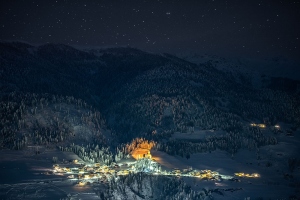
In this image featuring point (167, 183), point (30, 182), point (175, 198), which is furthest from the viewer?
point (167, 183)

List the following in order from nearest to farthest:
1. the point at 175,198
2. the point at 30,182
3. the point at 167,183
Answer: the point at 30,182 → the point at 175,198 → the point at 167,183

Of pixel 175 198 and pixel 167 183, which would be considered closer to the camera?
pixel 175 198

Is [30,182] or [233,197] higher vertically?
[30,182]

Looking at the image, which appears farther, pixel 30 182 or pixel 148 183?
pixel 148 183

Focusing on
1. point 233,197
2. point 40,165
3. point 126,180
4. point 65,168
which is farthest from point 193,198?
point 40,165

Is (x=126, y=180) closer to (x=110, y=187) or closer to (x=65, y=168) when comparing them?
(x=110, y=187)

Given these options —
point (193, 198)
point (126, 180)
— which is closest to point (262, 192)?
point (193, 198)

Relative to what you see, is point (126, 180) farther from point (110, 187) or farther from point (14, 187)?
point (14, 187)

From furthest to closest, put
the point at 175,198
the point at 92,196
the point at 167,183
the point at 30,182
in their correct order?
the point at 167,183 → the point at 175,198 → the point at 30,182 → the point at 92,196

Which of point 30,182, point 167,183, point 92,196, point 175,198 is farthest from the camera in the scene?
point 167,183
